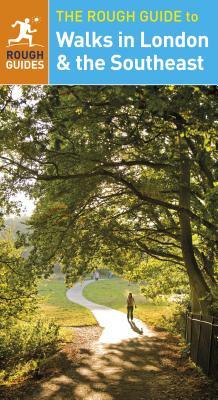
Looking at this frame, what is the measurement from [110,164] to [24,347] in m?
11.4

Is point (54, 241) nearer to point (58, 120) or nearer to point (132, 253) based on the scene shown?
point (58, 120)

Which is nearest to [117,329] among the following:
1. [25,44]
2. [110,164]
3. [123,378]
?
[123,378]

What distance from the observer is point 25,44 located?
949cm

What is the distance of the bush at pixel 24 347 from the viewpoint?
17.2m

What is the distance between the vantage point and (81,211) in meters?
14.8

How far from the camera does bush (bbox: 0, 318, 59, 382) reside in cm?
1722

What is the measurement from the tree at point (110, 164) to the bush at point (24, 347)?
3613 millimetres

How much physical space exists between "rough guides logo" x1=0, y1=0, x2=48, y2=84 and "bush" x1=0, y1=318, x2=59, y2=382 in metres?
10.4

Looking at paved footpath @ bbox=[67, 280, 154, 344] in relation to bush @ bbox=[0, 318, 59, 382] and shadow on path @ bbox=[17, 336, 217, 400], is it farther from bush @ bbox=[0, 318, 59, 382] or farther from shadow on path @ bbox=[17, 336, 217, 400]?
shadow on path @ bbox=[17, 336, 217, 400]

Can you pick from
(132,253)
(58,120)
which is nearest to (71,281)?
(132,253)

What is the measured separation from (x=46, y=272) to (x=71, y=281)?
3.43 metres

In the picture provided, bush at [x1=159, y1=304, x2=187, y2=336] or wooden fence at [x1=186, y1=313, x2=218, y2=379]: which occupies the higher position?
wooden fence at [x1=186, y1=313, x2=218, y2=379]

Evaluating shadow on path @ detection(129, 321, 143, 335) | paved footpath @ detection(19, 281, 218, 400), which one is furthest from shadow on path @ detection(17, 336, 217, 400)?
shadow on path @ detection(129, 321, 143, 335)

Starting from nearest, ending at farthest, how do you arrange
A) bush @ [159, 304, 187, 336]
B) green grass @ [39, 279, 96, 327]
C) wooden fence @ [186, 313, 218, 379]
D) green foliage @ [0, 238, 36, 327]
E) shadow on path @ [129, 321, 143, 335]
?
1. wooden fence @ [186, 313, 218, 379]
2. green foliage @ [0, 238, 36, 327]
3. bush @ [159, 304, 187, 336]
4. shadow on path @ [129, 321, 143, 335]
5. green grass @ [39, 279, 96, 327]
